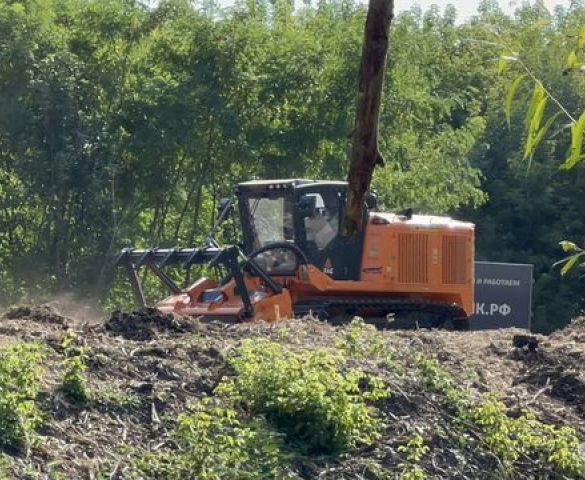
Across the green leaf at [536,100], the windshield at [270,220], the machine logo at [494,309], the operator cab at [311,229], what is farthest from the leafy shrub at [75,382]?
the machine logo at [494,309]

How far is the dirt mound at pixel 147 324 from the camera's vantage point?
36.5 ft

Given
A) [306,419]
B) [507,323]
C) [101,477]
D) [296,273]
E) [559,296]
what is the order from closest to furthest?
[101,477]
[306,419]
[296,273]
[507,323]
[559,296]

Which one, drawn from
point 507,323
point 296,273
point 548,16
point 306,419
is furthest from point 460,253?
point 548,16

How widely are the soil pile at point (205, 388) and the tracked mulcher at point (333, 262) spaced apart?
7.04 m

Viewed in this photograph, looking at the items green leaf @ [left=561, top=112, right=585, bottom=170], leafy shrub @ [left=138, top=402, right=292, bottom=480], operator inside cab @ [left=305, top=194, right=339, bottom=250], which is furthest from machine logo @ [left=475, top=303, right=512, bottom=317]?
green leaf @ [left=561, top=112, right=585, bottom=170]

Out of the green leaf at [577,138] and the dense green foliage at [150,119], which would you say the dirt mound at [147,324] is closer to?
the green leaf at [577,138]

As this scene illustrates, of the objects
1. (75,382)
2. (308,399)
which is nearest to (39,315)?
A: (75,382)

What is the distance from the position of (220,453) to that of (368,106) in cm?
385

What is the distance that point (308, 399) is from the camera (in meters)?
8.54

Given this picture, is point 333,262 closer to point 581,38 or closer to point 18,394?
point 18,394

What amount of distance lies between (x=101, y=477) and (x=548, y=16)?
12.5 feet

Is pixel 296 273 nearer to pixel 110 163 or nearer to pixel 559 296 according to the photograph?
pixel 110 163

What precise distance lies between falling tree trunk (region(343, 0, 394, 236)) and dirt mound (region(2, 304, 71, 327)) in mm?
7586

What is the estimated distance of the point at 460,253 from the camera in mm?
20656
